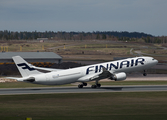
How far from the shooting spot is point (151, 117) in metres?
29.9

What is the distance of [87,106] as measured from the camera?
127ft

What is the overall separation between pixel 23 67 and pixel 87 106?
1802cm

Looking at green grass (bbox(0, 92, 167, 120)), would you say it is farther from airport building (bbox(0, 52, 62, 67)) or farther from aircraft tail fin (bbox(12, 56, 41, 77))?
airport building (bbox(0, 52, 62, 67))

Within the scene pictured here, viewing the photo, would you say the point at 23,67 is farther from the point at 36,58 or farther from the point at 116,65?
the point at 36,58

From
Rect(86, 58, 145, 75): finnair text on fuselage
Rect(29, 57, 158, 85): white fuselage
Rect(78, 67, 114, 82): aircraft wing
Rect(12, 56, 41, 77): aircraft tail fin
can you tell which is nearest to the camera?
Rect(12, 56, 41, 77): aircraft tail fin

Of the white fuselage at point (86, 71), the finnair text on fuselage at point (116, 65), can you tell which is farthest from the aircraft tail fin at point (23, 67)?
the finnair text on fuselage at point (116, 65)

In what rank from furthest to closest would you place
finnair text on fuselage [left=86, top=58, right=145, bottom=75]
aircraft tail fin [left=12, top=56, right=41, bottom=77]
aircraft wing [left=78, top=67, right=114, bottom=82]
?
1. finnair text on fuselage [left=86, top=58, right=145, bottom=75]
2. aircraft wing [left=78, top=67, right=114, bottom=82]
3. aircraft tail fin [left=12, top=56, right=41, bottom=77]

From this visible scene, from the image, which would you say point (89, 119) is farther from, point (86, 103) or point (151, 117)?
point (86, 103)

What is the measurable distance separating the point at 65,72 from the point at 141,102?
62.8 feet

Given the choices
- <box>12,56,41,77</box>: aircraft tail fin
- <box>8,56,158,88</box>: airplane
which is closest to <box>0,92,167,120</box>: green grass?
<box>8,56,158,88</box>: airplane

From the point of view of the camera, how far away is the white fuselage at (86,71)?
54463 millimetres

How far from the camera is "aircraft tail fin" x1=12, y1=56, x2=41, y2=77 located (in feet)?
169

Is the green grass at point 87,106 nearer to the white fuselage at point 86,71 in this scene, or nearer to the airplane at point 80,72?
the airplane at point 80,72

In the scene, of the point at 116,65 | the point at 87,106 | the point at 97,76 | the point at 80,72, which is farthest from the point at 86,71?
the point at 87,106
